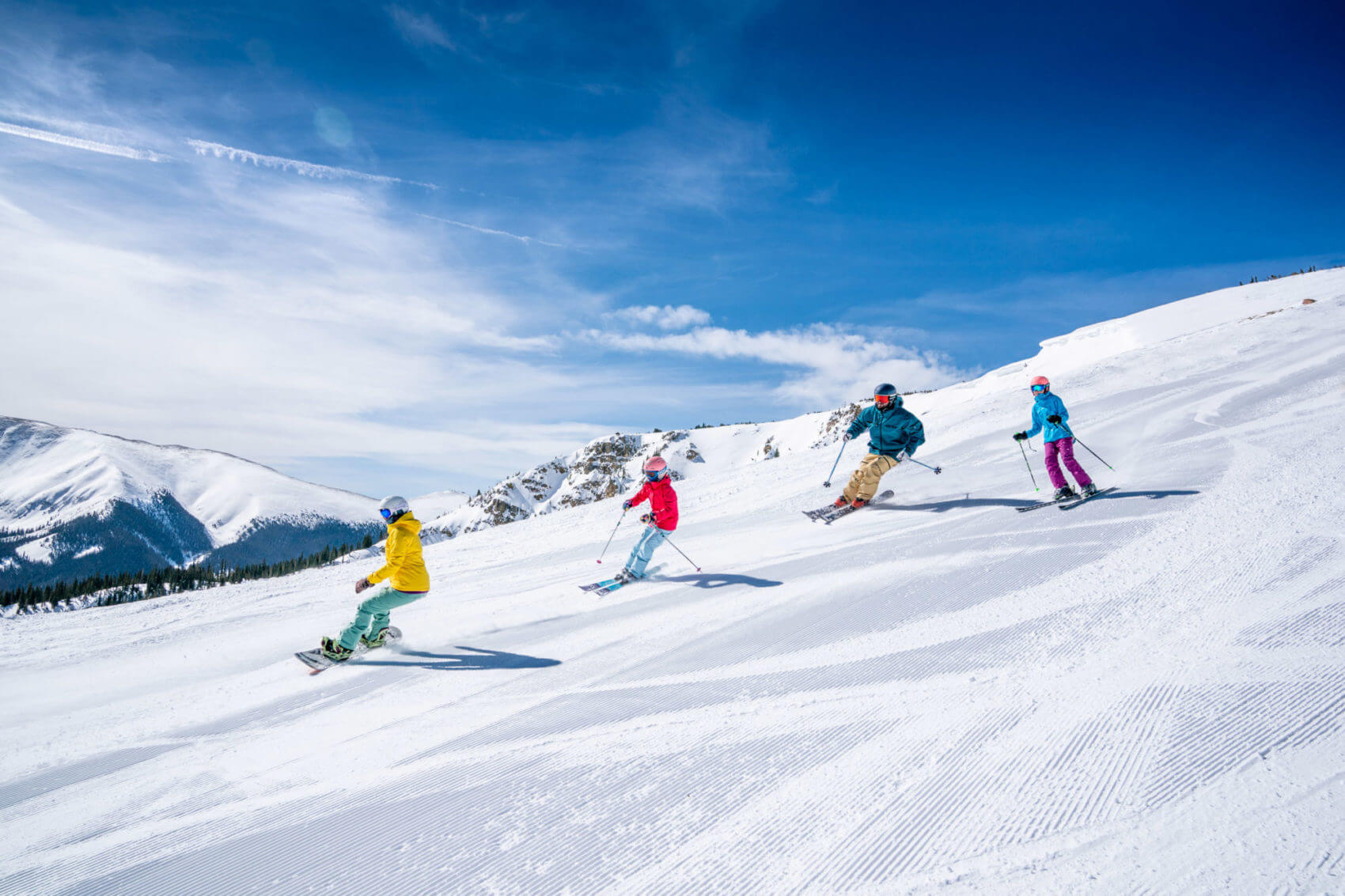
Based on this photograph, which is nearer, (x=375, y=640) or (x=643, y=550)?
(x=375, y=640)

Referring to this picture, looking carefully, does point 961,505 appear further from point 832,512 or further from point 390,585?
point 390,585

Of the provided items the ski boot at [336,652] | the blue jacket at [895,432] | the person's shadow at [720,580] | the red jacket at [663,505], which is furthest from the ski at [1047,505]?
the ski boot at [336,652]

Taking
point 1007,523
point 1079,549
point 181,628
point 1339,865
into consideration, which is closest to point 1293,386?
point 1007,523

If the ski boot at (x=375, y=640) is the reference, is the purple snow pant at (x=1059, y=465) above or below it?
above

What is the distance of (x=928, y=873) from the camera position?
9.16ft

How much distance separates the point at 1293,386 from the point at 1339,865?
16836 millimetres

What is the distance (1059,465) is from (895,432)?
99.6 inches

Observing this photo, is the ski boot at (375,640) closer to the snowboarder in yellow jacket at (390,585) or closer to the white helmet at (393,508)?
the snowboarder in yellow jacket at (390,585)

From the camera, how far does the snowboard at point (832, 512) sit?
10.7m

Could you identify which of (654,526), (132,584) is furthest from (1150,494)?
(132,584)

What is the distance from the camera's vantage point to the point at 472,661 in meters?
6.32

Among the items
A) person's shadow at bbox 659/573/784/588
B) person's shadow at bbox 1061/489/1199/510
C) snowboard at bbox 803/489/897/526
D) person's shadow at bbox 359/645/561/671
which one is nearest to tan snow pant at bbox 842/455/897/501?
snowboard at bbox 803/489/897/526

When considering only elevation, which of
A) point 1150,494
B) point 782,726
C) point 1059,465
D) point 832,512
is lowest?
point 782,726

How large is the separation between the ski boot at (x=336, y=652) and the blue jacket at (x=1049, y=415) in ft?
33.6
